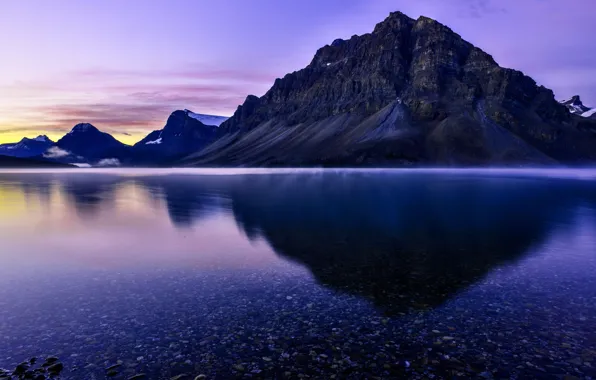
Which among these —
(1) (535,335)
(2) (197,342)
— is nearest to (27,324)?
(2) (197,342)

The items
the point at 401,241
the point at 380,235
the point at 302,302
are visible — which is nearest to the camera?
the point at 302,302

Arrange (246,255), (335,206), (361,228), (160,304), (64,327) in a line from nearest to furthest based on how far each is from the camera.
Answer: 1. (64,327)
2. (160,304)
3. (246,255)
4. (361,228)
5. (335,206)

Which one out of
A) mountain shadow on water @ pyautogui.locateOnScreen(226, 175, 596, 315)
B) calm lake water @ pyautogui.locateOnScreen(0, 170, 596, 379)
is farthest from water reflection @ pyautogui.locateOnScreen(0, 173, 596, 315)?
calm lake water @ pyautogui.locateOnScreen(0, 170, 596, 379)

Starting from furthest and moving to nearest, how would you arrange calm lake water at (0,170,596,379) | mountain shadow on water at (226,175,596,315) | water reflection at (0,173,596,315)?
1. water reflection at (0,173,596,315)
2. mountain shadow on water at (226,175,596,315)
3. calm lake water at (0,170,596,379)

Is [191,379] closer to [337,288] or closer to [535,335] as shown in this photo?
[337,288]

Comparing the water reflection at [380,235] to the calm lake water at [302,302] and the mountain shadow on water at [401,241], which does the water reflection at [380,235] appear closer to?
the mountain shadow on water at [401,241]

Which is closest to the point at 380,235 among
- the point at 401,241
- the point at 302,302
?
the point at 401,241

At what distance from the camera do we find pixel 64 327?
12992 mm

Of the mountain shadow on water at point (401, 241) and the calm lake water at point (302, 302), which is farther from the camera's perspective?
the mountain shadow on water at point (401, 241)

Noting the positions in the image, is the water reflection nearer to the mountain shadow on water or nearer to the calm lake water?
the mountain shadow on water

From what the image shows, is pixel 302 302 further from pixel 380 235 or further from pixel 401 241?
pixel 380 235

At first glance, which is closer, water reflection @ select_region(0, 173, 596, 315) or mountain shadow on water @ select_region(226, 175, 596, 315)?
mountain shadow on water @ select_region(226, 175, 596, 315)

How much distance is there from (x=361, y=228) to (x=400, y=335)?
20.4 meters

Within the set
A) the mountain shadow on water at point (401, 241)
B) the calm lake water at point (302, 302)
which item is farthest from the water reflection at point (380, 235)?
the calm lake water at point (302, 302)
